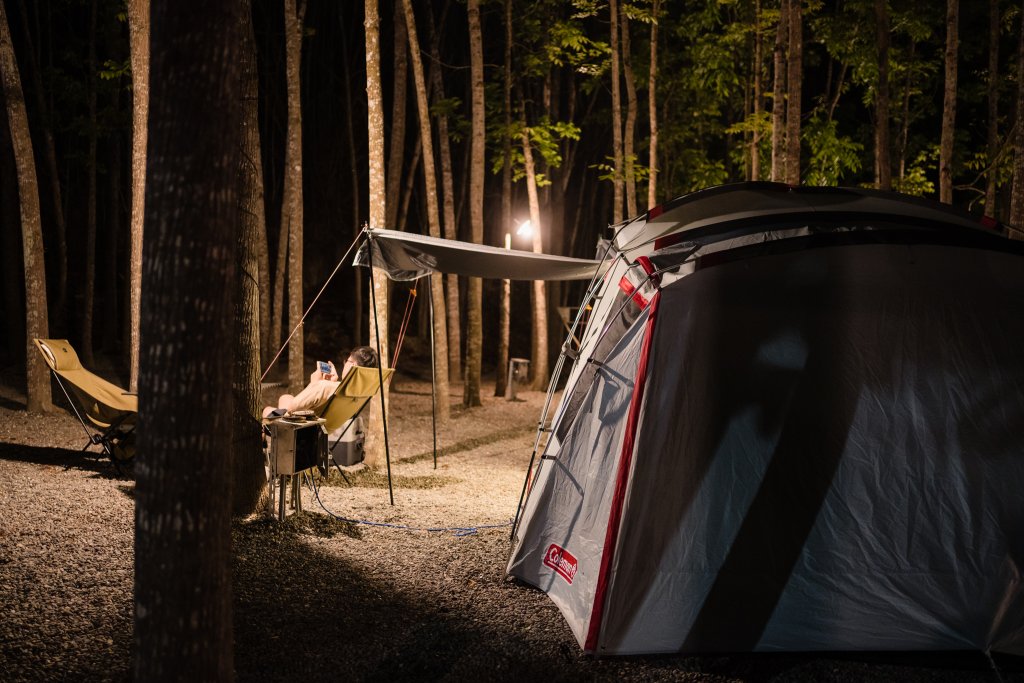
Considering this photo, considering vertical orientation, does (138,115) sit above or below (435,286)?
above

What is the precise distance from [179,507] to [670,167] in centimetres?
1830

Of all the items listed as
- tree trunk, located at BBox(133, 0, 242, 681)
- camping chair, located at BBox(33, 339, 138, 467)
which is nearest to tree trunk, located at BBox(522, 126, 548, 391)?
camping chair, located at BBox(33, 339, 138, 467)

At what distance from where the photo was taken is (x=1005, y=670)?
3.89 m

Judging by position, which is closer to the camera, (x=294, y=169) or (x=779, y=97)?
(x=779, y=97)

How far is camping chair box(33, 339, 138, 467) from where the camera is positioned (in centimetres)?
695

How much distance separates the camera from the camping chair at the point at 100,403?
695cm

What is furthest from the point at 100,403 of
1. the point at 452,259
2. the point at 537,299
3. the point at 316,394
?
the point at 537,299

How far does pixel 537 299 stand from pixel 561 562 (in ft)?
35.0

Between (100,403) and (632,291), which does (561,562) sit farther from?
(100,403)

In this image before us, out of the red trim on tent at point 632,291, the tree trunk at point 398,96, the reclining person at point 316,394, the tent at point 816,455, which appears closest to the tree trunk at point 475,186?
the tree trunk at point 398,96

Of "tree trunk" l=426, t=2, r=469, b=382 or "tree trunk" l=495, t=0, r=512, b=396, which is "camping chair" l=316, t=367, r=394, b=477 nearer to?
"tree trunk" l=426, t=2, r=469, b=382

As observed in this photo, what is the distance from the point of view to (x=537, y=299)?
14938mm

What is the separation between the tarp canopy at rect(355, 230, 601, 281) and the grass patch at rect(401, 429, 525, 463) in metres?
2.62

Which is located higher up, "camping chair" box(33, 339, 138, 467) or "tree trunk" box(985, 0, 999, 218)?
"tree trunk" box(985, 0, 999, 218)
